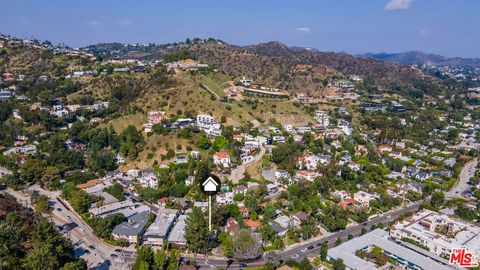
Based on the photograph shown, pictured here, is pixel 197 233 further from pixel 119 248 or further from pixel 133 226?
pixel 133 226

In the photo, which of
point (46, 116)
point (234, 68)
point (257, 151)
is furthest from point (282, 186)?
point (234, 68)

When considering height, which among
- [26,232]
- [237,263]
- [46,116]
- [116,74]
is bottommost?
[237,263]

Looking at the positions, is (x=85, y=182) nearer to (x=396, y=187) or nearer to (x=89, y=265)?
(x=89, y=265)

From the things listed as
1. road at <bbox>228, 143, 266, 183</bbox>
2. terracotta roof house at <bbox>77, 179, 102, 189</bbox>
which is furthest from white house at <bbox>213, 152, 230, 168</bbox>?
terracotta roof house at <bbox>77, 179, 102, 189</bbox>

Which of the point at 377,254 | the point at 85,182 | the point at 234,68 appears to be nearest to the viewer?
the point at 377,254

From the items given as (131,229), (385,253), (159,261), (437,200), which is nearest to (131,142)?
(131,229)

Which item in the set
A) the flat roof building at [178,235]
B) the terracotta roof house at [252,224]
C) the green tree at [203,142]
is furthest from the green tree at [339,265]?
the green tree at [203,142]

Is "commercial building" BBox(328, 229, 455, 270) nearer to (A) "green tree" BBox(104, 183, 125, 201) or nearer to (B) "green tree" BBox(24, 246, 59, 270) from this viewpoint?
(B) "green tree" BBox(24, 246, 59, 270)

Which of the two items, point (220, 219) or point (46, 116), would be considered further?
point (46, 116)
